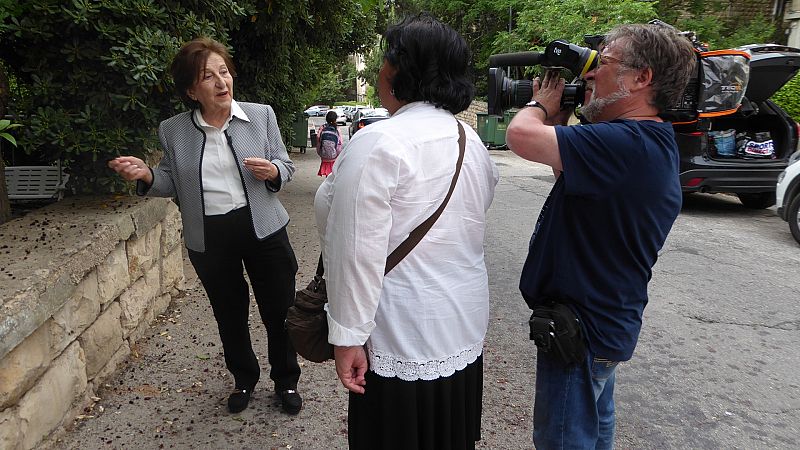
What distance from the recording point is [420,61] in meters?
1.70

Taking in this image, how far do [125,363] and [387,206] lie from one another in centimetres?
271

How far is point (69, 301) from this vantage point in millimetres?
2787

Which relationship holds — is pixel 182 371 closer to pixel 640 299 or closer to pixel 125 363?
pixel 125 363

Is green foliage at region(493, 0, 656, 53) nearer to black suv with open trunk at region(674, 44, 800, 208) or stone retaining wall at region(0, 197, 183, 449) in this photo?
black suv with open trunk at region(674, 44, 800, 208)

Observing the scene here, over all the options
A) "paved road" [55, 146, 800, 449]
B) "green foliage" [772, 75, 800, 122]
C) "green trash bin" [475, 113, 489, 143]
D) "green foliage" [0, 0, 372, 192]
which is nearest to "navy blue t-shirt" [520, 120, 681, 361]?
"paved road" [55, 146, 800, 449]

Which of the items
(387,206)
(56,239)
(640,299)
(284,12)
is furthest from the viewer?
(284,12)

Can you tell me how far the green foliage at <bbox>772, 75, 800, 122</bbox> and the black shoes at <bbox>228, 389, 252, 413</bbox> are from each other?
12.6m

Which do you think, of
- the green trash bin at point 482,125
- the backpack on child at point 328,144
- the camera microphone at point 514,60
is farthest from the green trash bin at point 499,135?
the camera microphone at point 514,60

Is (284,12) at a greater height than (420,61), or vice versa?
(284,12)

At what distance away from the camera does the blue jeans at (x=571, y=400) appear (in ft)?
5.97

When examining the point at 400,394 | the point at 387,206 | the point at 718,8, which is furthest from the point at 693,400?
the point at 718,8

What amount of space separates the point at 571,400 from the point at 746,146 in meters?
7.79

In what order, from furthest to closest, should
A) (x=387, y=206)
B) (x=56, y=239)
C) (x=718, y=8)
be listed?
(x=718, y=8) → (x=56, y=239) → (x=387, y=206)

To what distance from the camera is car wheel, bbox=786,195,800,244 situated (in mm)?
6566
